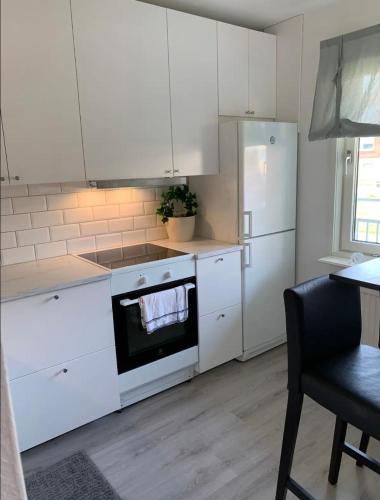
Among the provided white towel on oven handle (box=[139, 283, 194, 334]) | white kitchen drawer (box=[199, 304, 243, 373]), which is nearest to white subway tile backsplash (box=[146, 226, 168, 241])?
white towel on oven handle (box=[139, 283, 194, 334])

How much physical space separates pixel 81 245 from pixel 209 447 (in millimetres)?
1388

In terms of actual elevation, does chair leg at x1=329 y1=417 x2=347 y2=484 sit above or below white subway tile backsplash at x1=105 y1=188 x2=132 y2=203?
below

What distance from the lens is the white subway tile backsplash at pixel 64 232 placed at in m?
2.31

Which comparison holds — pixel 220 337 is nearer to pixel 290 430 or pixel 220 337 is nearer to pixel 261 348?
pixel 261 348

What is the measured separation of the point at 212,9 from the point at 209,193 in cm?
117

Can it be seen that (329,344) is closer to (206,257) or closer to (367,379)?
(367,379)

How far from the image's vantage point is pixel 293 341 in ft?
4.51

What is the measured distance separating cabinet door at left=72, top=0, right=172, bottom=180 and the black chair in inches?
51.9

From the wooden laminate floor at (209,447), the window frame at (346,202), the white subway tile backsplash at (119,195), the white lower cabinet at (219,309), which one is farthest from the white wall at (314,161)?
the white subway tile backsplash at (119,195)

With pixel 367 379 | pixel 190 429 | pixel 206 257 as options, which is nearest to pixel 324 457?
pixel 190 429

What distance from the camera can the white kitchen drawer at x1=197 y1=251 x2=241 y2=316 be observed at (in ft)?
8.09

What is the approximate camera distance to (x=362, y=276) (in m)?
1.40

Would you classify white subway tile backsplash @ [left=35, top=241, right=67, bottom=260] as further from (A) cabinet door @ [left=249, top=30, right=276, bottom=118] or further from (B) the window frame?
(B) the window frame

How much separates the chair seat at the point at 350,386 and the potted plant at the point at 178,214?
1.49m
